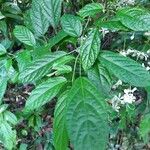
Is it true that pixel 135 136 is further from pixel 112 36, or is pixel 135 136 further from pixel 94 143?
pixel 94 143

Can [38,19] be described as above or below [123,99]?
above

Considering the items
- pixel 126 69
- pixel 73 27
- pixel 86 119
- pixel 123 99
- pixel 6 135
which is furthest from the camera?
pixel 6 135

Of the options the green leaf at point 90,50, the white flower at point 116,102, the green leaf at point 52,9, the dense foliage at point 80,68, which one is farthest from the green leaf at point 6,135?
the green leaf at point 90,50

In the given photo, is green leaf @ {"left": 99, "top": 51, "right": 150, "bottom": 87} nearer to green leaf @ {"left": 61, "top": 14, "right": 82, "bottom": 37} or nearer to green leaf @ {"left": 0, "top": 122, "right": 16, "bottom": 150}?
green leaf @ {"left": 61, "top": 14, "right": 82, "bottom": 37}

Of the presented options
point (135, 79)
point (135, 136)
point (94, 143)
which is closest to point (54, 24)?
point (135, 79)

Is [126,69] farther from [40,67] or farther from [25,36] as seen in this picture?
[25,36]

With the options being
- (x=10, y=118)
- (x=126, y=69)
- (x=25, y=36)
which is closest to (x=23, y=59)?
(x=25, y=36)
